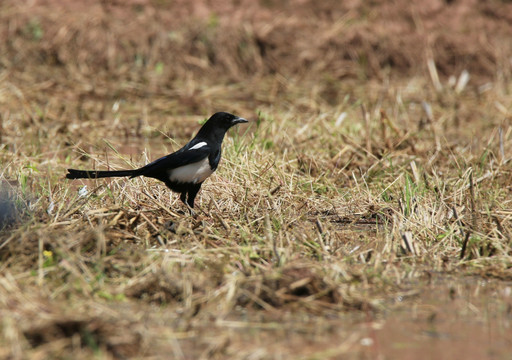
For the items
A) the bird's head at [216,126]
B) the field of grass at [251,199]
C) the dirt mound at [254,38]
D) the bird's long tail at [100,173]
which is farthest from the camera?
the dirt mound at [254,38]

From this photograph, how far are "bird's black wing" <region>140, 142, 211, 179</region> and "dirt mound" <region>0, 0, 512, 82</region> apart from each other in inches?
190

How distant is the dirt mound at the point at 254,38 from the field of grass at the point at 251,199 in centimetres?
3

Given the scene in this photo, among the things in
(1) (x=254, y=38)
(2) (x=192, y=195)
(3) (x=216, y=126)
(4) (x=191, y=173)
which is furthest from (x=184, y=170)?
(1) (x=254, y=38)

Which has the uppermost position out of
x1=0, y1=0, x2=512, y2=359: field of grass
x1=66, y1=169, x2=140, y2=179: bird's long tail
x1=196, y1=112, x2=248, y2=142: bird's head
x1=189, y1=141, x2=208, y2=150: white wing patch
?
x1=196, y1=112, x2=248, y2=142: bird's head

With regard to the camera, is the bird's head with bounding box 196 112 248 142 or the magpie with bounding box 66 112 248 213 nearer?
the magpie with bounding box 66 112 248 213

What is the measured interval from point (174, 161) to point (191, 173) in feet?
0.45

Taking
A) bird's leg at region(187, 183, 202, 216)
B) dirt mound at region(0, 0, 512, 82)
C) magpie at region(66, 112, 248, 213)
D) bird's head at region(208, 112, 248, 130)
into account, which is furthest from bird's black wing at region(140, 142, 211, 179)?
dirt mound at region(0, 0, 512, 82)

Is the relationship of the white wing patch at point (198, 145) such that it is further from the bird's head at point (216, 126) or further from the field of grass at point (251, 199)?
the field of grass at point (251, 199)

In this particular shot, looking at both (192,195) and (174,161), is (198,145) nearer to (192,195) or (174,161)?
(174,161)

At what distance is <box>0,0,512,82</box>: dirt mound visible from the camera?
10.4 meters

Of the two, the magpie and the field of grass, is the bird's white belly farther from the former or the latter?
the field of grass

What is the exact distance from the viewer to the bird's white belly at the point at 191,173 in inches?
204

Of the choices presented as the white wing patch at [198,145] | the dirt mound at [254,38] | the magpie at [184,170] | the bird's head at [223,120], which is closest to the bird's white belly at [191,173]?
the magpie at [184,170]

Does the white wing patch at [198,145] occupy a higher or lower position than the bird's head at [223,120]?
lower
